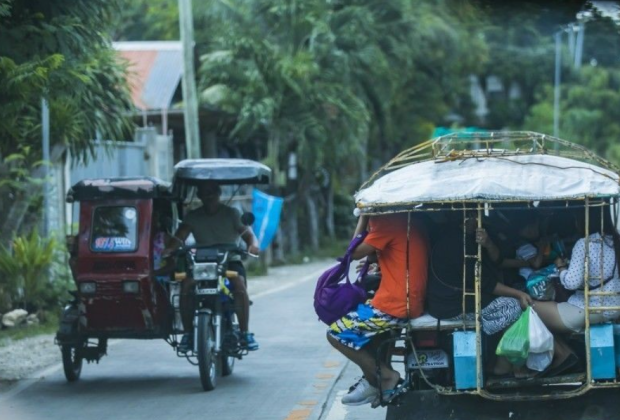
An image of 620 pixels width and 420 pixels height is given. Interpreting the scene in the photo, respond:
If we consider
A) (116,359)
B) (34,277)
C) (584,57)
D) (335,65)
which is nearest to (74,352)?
(116,359)

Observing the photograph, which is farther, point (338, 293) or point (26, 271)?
point (26, 271)

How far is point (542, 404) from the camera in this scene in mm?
7250

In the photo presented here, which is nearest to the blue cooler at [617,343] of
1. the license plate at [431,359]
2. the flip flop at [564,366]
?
the flip flop at [564,366]

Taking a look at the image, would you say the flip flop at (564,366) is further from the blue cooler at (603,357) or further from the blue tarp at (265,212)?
the blue tarp at (265,212)

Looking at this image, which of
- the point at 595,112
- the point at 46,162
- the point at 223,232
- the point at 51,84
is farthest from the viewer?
the point at 595,112

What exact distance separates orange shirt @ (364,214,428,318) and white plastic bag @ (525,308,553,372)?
76 cm

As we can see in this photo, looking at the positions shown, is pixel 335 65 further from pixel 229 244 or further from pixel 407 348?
pixel 407 348

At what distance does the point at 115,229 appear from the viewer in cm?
1058

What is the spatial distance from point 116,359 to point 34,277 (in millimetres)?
3248

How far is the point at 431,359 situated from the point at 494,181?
1240 millimetres

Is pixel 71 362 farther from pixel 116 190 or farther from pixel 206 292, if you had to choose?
pixel 116 190

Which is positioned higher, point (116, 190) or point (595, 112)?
point (595, 112)

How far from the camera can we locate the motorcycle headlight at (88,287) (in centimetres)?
1034

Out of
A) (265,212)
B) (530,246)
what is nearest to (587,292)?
(530,246)
